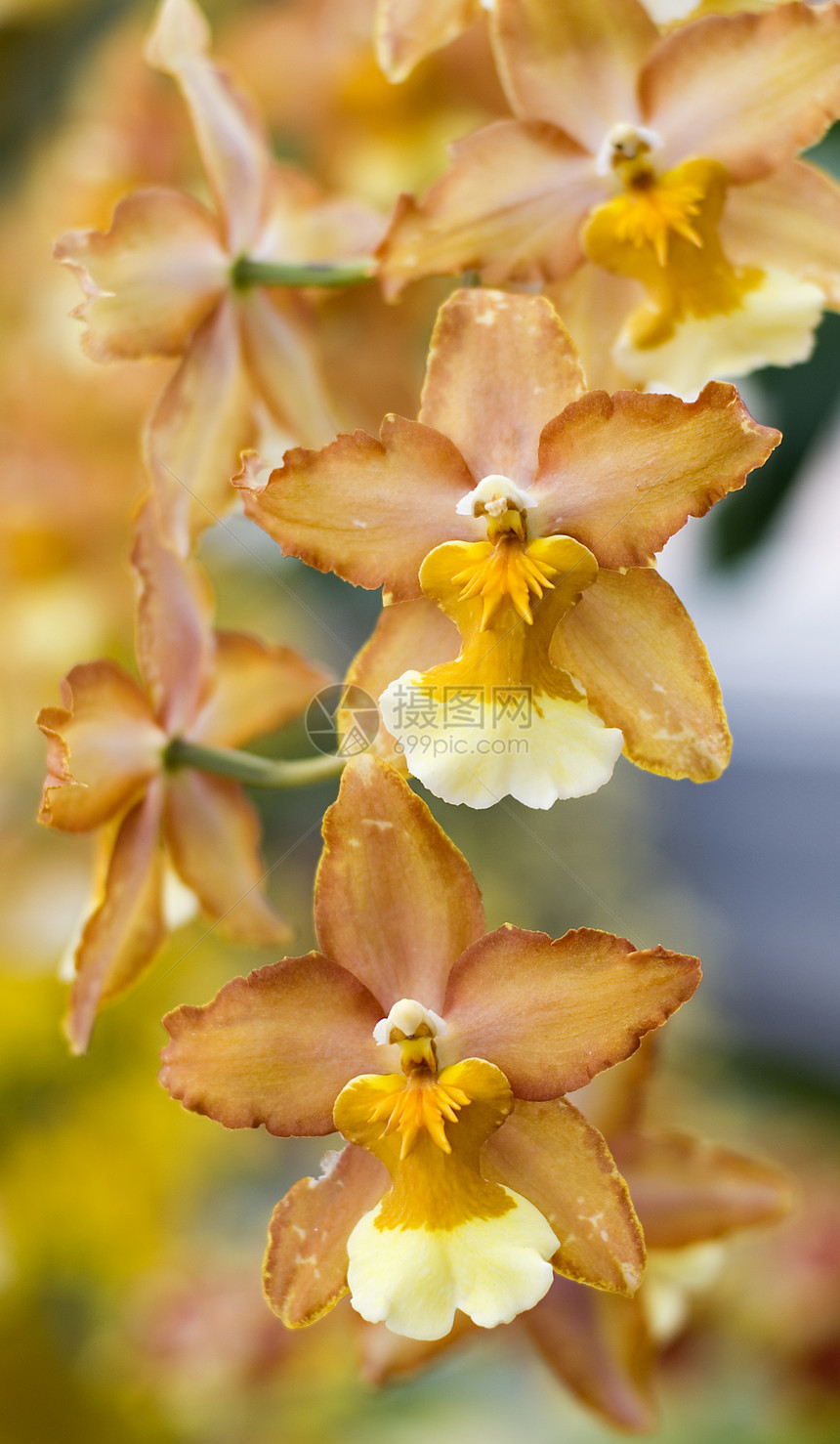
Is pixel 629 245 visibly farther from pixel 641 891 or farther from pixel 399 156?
pixel 641 891

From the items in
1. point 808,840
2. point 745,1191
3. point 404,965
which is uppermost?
point 404,965

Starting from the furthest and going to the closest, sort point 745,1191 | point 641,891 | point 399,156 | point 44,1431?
point 641,891 < point 44,1431 < point 399,156 < point 745,1191

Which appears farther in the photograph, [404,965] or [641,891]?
[641,891]

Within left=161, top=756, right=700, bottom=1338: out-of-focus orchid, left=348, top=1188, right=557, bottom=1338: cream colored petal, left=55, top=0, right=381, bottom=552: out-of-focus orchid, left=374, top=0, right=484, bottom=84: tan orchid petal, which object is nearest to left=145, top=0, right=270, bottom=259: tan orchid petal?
left=55, top=0, right=381, bottom=552: out-of-focus orchid

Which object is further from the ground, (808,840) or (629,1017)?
(629,1017)

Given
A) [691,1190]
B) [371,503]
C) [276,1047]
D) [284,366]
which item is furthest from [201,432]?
[691,1190]

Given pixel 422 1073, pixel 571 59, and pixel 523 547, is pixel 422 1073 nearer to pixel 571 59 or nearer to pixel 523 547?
pixel 523 547

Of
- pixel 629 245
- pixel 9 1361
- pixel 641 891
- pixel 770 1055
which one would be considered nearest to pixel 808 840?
pixel 770 1055

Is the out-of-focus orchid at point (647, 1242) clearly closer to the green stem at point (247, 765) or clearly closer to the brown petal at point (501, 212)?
the green stem at point (247, 765)
